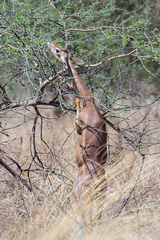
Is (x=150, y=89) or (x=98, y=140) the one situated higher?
(x=98, y=140)

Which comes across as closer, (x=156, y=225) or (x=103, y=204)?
(x=103, y=204)

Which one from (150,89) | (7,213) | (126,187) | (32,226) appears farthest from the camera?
(150,89)

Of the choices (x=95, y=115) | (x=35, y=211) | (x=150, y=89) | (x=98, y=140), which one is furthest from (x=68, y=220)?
(x=150, y=89)

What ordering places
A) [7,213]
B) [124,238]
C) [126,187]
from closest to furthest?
[124,238] → [126,187] → [7,213]

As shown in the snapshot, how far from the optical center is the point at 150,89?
5352 mm

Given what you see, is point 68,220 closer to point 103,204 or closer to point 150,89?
point 103,204

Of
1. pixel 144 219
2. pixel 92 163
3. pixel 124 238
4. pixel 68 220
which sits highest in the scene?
pixel 92 163

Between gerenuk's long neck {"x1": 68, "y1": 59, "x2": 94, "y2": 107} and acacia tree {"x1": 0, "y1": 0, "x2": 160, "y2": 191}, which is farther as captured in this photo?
acacia tree {"x1": 0, "y1": 0, "x2": 160, "y2": 191}

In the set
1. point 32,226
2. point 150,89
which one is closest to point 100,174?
point 32,226

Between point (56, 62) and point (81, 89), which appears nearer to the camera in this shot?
point (81, 89)

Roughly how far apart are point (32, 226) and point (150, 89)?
4.14 m

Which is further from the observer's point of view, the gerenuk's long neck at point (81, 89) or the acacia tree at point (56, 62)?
the acacia tree at point (56, 62)

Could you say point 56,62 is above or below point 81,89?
above

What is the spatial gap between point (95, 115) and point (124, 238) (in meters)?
0.81
